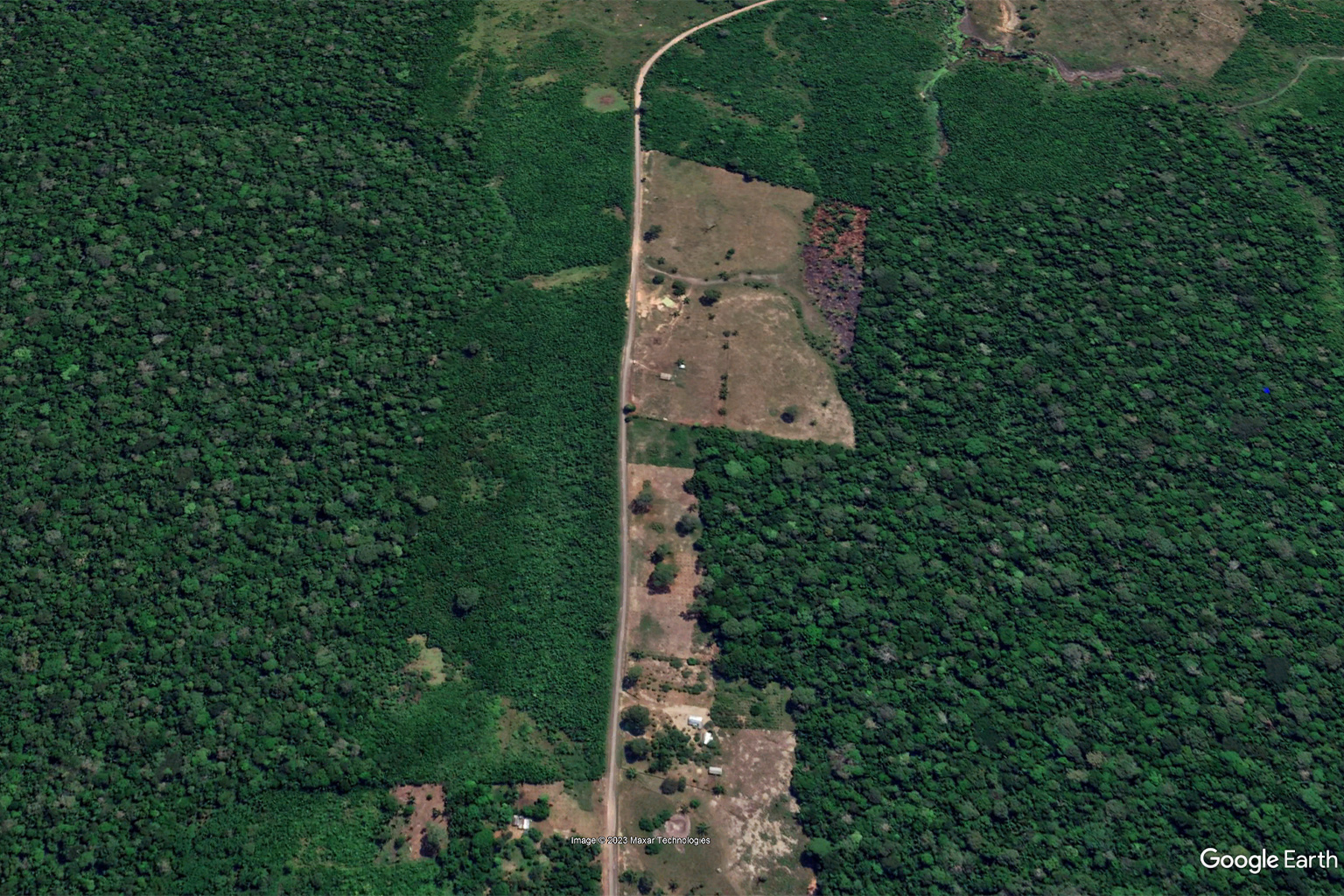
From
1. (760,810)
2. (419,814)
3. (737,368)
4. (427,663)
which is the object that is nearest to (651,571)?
(427,663)

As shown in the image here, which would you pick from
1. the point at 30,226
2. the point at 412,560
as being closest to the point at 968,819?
the point at 412,560

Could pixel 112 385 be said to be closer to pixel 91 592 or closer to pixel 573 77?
pixel 91 592

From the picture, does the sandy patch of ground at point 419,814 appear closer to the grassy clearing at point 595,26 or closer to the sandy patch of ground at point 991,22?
the grassy clearing at point 595,26

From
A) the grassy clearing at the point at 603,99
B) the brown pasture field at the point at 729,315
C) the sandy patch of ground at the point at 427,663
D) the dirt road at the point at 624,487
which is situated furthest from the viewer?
the grassy clearing at the point at 603,99

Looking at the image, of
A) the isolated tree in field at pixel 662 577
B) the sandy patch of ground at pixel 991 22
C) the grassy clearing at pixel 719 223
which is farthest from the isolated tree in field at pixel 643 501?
the sandy patch of ground at pixel 991 22

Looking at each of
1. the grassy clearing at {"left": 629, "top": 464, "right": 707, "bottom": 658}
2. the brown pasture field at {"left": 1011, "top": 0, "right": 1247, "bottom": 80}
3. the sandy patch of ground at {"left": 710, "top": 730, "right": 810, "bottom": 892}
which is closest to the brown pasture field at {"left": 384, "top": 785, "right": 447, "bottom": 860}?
the grassy clearing at {"left": 629, "top": 464, "right": 707, "bottom": 658}

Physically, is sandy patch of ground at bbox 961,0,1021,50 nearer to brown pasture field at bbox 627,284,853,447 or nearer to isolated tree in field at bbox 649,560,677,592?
brown pasture field at bbox 627,284,853,447
